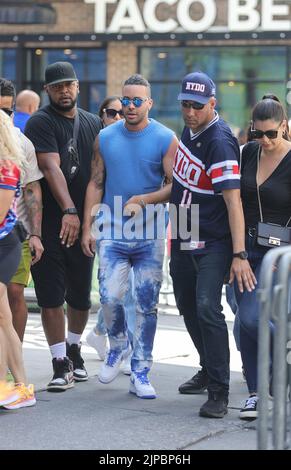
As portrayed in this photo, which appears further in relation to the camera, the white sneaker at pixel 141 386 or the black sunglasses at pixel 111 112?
the black sunglasses at pixel 111 112

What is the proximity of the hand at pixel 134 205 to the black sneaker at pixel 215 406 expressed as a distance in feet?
4.33

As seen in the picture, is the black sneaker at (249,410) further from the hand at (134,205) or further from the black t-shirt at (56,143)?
the black t-shirt at (56,143)

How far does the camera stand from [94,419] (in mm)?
5895

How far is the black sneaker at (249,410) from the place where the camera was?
591 cm

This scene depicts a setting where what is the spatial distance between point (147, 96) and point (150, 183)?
582mm

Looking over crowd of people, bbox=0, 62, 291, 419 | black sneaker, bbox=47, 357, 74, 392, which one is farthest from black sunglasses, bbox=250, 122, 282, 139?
black sneaker, bbox=47, 357, 74, 392

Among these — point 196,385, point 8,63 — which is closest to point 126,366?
point 196,385

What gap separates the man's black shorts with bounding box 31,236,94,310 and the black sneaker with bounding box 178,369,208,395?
1.03 metres

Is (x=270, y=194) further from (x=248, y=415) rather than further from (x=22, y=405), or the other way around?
(x=22, y=405)

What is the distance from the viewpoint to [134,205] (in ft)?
21.6

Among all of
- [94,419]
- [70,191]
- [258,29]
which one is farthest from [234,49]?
[94,419]

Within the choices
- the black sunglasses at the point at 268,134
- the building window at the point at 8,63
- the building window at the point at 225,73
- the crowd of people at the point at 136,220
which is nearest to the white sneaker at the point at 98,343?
the crowd of people at the point at 136,220

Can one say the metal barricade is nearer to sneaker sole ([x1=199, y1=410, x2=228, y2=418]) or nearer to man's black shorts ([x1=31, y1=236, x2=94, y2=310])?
sneaker sole ([x1=199, y1=410, x2=228, y2=418])

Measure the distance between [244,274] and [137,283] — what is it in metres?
0.99
